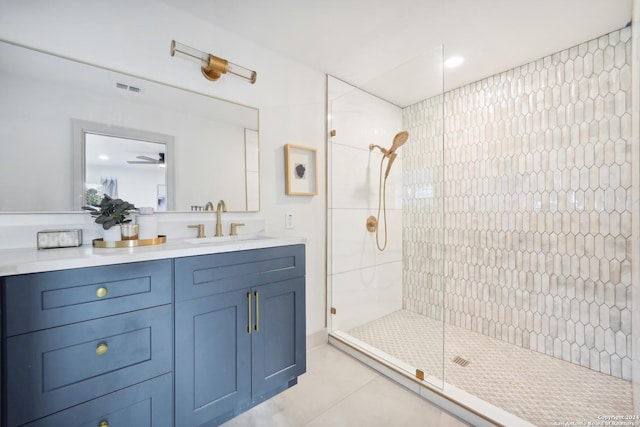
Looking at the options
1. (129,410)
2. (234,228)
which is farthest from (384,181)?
(129,410)

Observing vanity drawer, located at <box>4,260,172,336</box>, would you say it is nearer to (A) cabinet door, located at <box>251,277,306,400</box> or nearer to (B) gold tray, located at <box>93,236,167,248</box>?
(B) gold tray, located at <box>93,236,167,248</box>

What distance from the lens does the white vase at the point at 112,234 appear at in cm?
121

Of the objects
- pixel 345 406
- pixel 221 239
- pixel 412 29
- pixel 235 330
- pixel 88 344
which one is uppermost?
pixel 412 29

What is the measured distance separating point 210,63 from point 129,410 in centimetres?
181

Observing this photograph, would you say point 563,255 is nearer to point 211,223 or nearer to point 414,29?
point 414,29

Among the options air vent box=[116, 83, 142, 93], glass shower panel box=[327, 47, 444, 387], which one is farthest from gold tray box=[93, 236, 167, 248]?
glass shower panel box=[327, 47, 444, 387]

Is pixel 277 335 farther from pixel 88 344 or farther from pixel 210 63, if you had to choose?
pixel 210 63

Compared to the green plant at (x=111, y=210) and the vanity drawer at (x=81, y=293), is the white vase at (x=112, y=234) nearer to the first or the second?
the green plant at (x=111, y=210)

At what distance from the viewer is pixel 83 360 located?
0.93 meters

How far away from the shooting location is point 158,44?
1521 millimetres

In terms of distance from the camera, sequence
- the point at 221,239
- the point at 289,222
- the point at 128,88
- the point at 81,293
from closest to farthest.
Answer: the point at 81,293
the point at 128,88
the point at 221,239
the point at 289,222

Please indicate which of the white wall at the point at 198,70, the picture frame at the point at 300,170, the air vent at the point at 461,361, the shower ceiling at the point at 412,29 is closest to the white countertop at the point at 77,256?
the white wall at the point at 198,70

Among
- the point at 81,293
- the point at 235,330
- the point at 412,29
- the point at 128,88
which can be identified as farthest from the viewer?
the point at 412,29

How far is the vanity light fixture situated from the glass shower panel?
2.79 feet
